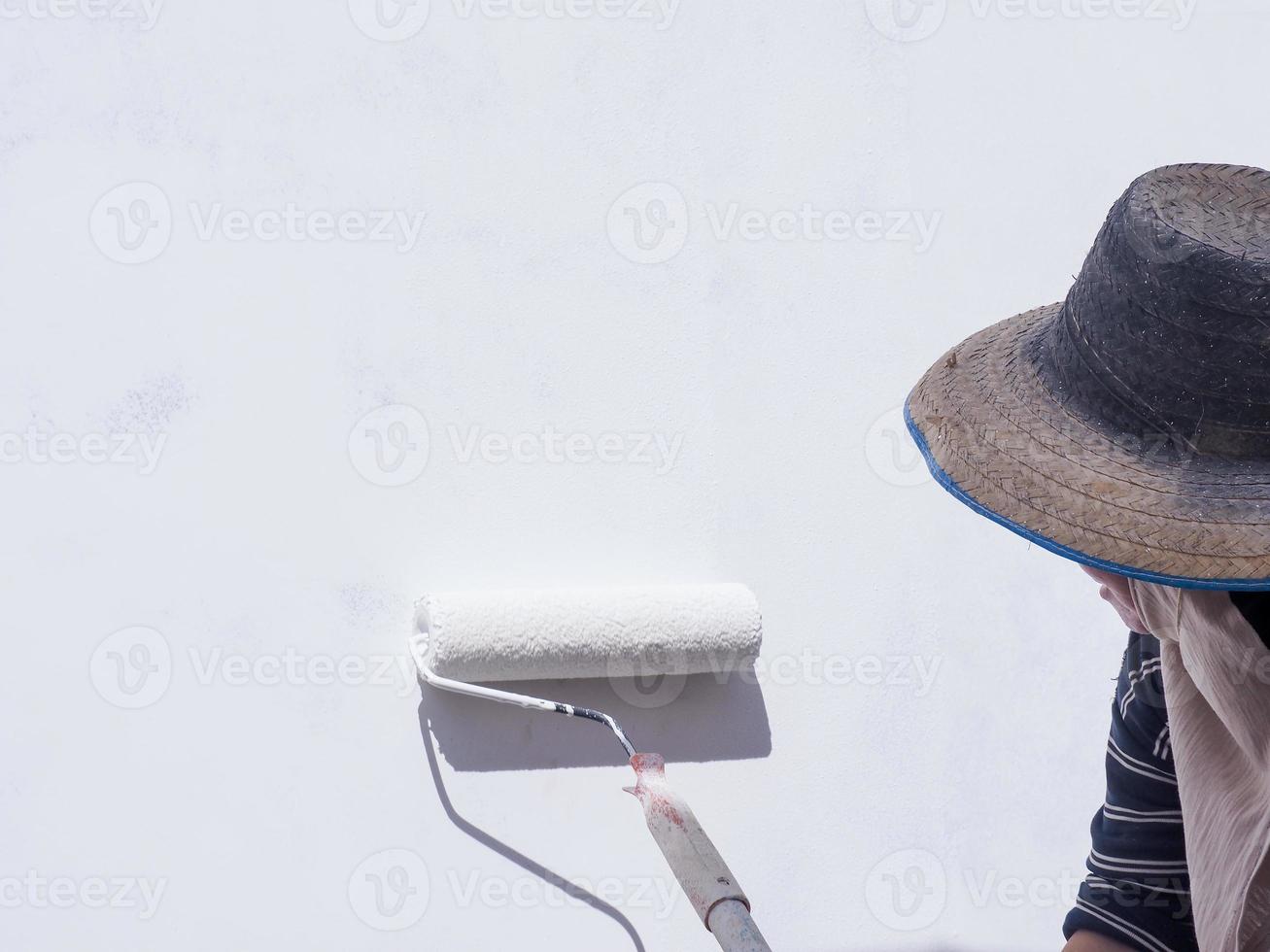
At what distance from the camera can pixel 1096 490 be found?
0.97 m

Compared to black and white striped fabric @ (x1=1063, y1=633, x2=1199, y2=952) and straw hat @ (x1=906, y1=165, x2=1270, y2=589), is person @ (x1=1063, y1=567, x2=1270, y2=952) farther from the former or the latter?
straw hat @ (x1=906, y1=165, x2=1270, y2=589)

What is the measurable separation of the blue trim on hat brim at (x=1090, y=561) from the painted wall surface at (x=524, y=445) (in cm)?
76

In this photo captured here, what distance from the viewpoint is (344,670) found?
167cm

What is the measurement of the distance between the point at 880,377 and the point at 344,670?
34.0 inches

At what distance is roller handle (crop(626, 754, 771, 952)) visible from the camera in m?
1.15

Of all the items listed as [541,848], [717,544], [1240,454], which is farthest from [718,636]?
[1240,454]

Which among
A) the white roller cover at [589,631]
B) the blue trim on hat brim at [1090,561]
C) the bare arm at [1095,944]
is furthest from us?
the white roller cover at [589,631]

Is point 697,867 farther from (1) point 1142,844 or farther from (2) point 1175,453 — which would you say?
(2) point 1175,453

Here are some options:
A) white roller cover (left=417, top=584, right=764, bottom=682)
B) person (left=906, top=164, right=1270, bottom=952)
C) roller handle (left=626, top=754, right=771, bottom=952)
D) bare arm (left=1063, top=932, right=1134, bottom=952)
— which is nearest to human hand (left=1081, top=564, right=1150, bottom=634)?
person (left=906, top=164, right=1270, bottom=952)

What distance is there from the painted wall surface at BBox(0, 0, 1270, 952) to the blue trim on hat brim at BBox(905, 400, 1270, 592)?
29.8 inches

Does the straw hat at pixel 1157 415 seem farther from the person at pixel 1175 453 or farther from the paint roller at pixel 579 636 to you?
the paint roller at pixel 579 636

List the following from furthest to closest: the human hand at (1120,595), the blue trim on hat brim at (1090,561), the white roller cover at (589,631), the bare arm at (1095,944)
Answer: the white roller cover at (589,631) < the bare arm at (1095,944) < the human hand at (1120,595) < the blue trim on hat brim at (1090,561)

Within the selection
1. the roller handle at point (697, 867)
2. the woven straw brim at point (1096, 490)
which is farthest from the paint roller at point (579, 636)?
the woven straw brim at point (1096, 490)

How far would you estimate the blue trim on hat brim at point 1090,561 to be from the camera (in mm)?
919
